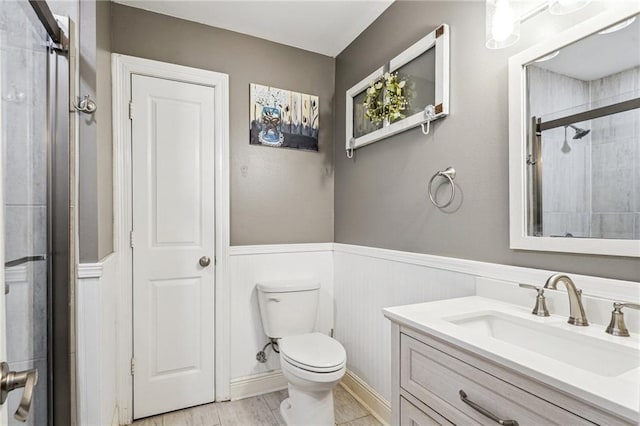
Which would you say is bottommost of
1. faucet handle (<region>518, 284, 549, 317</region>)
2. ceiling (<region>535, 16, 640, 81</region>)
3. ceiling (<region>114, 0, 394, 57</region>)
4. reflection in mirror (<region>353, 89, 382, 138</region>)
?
faucet handle (<region>518, 284, 549, 317</region>)

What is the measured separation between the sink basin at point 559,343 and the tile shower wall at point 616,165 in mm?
320

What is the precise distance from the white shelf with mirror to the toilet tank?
1045 millimetres

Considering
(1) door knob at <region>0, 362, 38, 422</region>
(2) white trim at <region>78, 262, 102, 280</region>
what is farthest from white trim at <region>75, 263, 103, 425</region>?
(1) door knob at <region>0, 362, 38, 422</region>

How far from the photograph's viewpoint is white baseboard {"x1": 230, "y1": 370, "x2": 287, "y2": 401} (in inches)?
87.5

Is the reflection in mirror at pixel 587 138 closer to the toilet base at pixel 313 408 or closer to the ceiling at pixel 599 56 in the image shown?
the ceiling at pixel 599 56

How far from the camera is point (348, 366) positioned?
232cm

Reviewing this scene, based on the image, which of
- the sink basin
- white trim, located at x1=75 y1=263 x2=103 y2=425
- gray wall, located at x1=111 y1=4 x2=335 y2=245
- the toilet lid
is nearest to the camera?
the sink basin

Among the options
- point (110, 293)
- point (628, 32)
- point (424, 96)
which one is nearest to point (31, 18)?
point (110, 293)

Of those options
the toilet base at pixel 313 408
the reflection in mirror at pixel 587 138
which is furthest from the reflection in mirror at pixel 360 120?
the toilet base at pixel 313 408

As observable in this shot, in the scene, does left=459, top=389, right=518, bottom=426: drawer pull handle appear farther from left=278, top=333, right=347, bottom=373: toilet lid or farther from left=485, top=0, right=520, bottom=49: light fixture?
left=485, top=0, right=520, bottom=49: light fixture

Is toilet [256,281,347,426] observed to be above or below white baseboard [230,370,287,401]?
above

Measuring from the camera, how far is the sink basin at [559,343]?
2.81 ft

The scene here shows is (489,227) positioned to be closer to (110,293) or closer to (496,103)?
Result: (496,103)

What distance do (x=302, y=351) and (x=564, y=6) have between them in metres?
1.81
